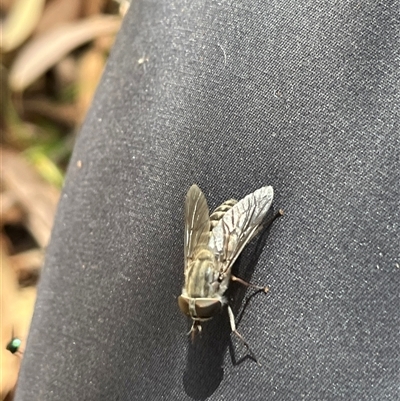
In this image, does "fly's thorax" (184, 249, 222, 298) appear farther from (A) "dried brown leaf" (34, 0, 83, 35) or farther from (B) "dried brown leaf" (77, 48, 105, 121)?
(A) "dried brown leaf" (34, 0, 83, 35)

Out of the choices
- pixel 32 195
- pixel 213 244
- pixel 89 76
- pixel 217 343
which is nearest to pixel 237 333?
pixel 217 343

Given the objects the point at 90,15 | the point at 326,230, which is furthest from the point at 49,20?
the point at 326,230

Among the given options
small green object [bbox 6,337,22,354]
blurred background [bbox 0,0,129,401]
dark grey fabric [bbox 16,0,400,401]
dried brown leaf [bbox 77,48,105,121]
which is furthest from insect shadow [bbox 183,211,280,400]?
dried brown leaf [bbox 77,48,105,121]

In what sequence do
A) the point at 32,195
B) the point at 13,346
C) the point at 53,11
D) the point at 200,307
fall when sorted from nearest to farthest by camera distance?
the point at 200,307 → the point at 13,346 → the point at 32,195 → the point at 53,11

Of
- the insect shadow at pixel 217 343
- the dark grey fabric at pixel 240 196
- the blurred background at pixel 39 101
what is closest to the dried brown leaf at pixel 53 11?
the blurred background at pixel 39 101

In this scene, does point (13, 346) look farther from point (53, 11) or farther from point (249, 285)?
point (53, 11)

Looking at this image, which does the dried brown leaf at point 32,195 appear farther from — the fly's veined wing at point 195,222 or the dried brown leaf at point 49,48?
the fly's veined wing at point 195,222
